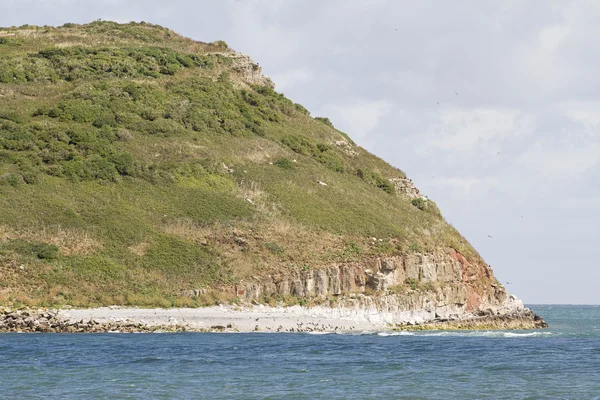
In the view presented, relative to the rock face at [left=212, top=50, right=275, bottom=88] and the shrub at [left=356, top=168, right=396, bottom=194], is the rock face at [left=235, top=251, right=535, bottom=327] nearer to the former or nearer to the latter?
the shrub at [left=356, top=168, right=396, bottom=194]

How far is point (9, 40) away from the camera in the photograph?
11856 centimetres

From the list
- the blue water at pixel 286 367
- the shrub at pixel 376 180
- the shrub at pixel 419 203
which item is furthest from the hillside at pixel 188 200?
the blue water at pixel 286 367

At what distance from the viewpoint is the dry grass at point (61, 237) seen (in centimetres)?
6269

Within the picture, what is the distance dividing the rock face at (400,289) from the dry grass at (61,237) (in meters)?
11.9

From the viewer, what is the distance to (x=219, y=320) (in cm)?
5909

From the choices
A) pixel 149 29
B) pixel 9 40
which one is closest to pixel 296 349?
pixel 9 40

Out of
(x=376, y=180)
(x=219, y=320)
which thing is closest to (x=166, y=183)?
(x=219, y=320)

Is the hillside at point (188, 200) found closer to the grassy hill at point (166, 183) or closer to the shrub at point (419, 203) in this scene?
the grassy hill at point (166, 183)

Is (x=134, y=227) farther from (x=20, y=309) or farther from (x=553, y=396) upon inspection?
(x=553, y=396)

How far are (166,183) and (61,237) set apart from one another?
17.1 meters

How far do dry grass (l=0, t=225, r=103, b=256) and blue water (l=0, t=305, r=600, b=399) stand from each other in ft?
42.6

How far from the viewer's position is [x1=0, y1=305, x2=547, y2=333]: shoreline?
5375cm

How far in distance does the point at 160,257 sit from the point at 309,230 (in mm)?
15087

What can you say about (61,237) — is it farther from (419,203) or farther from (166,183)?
(419,203)
